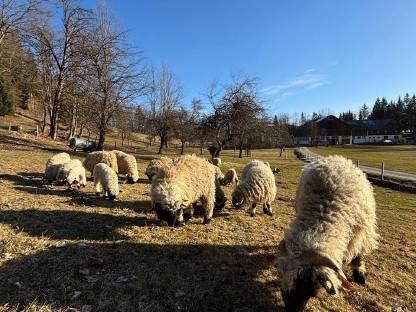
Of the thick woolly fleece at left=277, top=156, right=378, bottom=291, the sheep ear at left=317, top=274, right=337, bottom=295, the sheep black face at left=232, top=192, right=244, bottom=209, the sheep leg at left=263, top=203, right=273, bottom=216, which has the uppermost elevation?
the thick woolly fleece at left=277, top=156, right=378, bottom=291

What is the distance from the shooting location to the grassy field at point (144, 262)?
4922mm

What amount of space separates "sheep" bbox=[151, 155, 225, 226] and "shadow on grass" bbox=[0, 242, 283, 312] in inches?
40.8

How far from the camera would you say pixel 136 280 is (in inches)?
214

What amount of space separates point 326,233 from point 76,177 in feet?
31.4

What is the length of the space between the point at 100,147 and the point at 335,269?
28125 millimetres

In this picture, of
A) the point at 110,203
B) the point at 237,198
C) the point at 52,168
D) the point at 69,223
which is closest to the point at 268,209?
the point at 237,198

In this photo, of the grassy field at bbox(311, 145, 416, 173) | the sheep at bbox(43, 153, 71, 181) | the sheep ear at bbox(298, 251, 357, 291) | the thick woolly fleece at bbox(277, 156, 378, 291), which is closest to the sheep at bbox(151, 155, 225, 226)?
the thick woolly fleece at bbox(277, 156, 378, 291)

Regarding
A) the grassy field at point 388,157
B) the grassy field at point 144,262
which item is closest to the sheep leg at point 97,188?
the grassy field at point 144,262

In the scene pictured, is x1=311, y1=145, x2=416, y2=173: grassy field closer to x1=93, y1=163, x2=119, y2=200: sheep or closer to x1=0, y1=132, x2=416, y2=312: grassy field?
x1=0, y1=132, x2=416, y2=312: grassy field

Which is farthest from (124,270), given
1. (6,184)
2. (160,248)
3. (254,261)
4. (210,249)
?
(6,184)

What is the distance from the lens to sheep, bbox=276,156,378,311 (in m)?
4.43

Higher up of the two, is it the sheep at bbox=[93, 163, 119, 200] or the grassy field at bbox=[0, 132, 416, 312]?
the sheep at bbox=[93, 163, 119, 200]

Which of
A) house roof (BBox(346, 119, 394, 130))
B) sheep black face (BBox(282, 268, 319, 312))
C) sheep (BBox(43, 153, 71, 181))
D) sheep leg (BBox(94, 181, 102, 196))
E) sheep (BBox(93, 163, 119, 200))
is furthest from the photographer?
house roof (BBox(346, 119, 394, 130))

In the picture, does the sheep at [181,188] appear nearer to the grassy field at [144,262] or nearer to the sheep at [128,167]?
the grassy field at [144,262]
